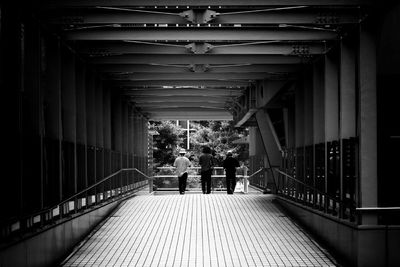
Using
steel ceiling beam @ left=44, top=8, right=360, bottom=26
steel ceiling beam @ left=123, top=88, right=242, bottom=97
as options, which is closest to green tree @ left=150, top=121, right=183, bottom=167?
steel ceiling beam @ left=123, top=88, right=242, bottom=97

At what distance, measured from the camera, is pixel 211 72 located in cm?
2059

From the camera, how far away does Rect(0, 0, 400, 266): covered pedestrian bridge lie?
1098 centimetres

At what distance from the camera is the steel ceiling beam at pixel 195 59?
697 inches

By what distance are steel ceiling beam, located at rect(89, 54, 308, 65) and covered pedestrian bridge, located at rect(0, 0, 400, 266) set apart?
3cm

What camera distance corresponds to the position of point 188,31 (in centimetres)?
1440

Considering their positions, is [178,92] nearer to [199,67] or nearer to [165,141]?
[199,67]

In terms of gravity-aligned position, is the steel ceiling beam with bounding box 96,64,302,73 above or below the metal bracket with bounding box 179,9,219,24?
below

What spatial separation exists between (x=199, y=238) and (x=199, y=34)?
401 cm

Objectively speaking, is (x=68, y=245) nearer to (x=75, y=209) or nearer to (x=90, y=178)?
(x=75, y=209)

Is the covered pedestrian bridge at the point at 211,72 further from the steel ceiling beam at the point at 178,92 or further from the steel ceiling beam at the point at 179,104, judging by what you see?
the steel ceiling beam at the point at 179,104

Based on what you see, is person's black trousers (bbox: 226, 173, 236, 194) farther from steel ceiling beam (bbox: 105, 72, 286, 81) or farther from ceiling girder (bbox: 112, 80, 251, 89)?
steel ceiling beam (bbox: 105, 72, 286, 81)

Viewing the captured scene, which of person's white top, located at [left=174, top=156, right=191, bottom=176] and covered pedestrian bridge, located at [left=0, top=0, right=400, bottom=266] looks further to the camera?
person's white top, located at [left=174, top=156, right=191, bottom=176]

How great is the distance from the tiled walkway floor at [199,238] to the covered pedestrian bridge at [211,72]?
→ 4.0 inches

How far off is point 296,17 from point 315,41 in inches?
111
